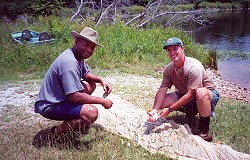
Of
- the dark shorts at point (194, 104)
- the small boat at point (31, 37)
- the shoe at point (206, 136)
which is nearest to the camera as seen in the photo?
the shoe at point (206, 136)

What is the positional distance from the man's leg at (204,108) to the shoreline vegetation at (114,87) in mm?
223

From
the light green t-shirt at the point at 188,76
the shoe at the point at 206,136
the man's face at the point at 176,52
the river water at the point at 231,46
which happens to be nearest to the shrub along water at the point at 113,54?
the shoe at the point at 206,136

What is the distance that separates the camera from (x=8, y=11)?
79.7ft

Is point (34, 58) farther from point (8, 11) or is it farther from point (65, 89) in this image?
point (8, 11)

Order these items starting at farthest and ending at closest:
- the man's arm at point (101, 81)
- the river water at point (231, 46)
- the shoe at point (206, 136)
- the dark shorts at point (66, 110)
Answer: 1. the river water at point (231, 46)
2. the man's arm at point (101, 81)
3. the shoe at point (206, 136)
4. the dark shorts at point (66, 110)

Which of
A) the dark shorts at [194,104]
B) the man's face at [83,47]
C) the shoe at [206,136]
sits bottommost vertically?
the shoe at [206,136]

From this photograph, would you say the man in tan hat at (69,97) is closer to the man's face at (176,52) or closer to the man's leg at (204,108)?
the man's face at (176,52)

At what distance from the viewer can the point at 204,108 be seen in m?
3.43

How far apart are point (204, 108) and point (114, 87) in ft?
9.15

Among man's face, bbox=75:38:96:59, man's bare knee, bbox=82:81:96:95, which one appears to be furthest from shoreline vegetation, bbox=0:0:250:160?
man's face, bbox=75:38:96:59

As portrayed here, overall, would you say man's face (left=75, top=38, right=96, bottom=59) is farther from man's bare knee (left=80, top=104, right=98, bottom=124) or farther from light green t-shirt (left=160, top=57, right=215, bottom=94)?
light green t-shirt (left=160, top=57, right=215, bottom=94)

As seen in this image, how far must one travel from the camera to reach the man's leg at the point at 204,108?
336 centimetres

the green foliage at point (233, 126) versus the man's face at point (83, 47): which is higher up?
the man's face at point (83, 47)

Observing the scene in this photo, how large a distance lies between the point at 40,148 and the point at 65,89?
0.80 metres
